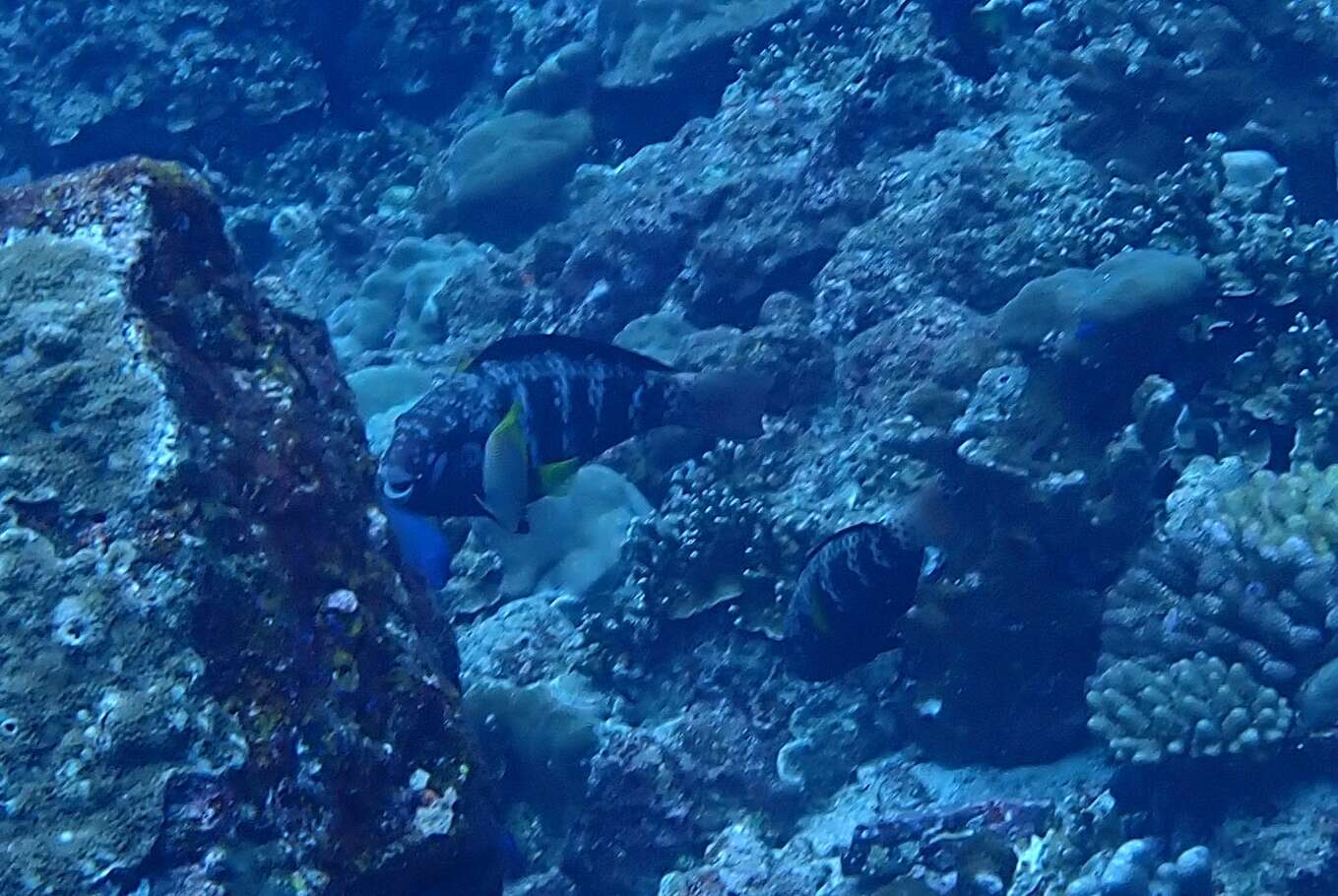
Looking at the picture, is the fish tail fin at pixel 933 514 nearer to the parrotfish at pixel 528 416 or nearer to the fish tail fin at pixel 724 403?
the fish tail fin at pixel 724 403

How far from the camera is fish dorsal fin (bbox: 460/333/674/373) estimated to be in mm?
4453

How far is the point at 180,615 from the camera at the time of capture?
2.41 meters

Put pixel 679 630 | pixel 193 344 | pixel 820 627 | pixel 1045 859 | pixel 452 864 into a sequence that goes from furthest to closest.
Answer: pixel 679 630 < pixel 820 627 < pixel 1045 859 < pixel 193 344 < pixel 452 864

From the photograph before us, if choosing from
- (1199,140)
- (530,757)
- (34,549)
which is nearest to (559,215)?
(1199,140)

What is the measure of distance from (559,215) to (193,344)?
670cm

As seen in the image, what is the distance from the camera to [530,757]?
4.60 meters

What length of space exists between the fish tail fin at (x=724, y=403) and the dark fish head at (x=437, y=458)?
38.0 inches

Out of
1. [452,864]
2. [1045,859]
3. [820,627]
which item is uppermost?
[452,864]

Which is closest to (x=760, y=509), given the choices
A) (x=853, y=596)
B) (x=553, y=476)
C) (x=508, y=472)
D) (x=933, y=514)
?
(x=933, y=514)

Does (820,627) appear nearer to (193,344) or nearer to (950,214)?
(193,344)

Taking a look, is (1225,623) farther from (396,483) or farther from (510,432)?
(396,483)

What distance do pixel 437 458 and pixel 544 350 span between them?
65cm

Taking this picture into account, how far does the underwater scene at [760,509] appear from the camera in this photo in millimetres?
2490

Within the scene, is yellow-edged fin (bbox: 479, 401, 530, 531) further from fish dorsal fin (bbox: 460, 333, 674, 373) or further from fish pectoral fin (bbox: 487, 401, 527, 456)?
fish dorsal fin (bbox: 460, 333, 674, 373)
